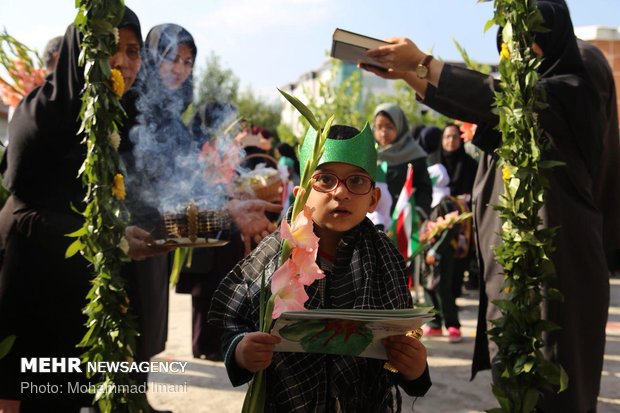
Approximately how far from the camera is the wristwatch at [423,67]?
116 inches

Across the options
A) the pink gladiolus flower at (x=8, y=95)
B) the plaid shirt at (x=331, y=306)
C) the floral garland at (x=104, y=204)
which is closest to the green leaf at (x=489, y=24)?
the plaid shirt at (x=331, y=306)

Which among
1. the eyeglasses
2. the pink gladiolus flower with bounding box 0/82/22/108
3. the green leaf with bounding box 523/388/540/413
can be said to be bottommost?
the green leaf with bounding box 523/388/540/413

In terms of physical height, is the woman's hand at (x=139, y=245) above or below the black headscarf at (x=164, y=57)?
below

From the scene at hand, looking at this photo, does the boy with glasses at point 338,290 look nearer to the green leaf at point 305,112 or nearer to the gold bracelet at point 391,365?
the gold bracelet at point 391,365

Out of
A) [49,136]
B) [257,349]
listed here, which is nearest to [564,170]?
[257,349]

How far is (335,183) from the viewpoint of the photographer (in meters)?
2.20

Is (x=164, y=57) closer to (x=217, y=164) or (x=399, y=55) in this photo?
(x=217, y=164)

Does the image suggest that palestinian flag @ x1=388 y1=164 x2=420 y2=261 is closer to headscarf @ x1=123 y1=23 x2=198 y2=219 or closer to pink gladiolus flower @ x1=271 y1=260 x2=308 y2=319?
headscarf @ x1=123 y1=23 x2=198 y2=219

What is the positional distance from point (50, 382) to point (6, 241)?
0.58 meters

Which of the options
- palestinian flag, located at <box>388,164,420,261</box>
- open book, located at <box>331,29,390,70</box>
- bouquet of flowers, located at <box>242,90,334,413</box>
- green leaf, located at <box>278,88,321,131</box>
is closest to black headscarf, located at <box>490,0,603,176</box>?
open book, located at <box>331,29,390,70</box>

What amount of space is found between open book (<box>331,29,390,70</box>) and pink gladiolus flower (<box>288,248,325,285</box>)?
1234 millimetres

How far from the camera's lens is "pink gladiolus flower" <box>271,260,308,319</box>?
6.07 ft

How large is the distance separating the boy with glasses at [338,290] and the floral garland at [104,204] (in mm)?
492

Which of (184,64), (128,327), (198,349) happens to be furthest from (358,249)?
(198,349)
